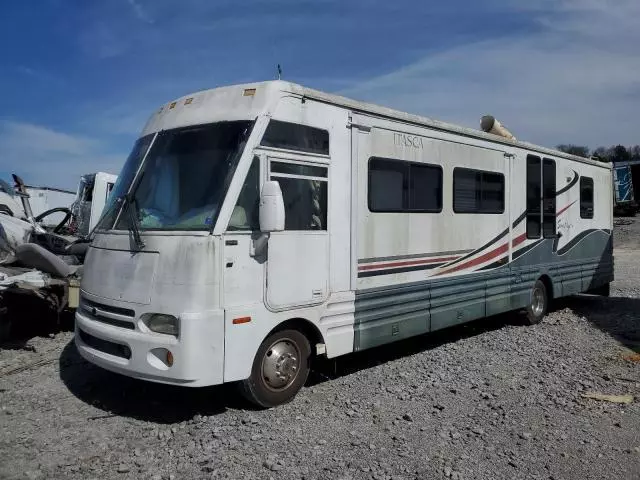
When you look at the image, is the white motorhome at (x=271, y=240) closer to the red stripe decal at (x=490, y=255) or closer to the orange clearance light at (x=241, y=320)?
the orange clearance light at (x=241, y=320)

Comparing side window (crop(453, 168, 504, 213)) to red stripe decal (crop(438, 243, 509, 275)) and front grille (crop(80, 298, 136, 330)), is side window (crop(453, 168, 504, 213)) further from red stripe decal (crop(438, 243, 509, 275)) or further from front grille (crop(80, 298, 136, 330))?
front grille (crop(80, 298, 136, 330))

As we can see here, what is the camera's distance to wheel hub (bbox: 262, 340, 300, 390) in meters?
5.14

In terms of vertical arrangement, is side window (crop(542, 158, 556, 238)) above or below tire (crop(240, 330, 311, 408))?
above

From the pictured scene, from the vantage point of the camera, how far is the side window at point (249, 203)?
485 centimetres

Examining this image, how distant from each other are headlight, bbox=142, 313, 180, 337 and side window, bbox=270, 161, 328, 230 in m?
1.32

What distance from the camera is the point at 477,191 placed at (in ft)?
25.5

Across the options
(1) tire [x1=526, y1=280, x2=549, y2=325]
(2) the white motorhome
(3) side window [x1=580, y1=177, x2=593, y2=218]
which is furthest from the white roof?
(3) side window [x1=580, y1=177, x2=593, y2=218]

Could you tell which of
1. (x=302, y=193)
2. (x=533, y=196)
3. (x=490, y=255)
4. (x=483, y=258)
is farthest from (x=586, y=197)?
(x=302, y=193)

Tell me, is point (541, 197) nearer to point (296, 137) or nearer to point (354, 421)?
point (296, 137)

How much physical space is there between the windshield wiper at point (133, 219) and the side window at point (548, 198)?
6.70 metres

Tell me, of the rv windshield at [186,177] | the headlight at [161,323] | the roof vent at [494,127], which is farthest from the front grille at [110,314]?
the roof vent at [494,127]

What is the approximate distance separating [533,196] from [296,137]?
515 centimetres

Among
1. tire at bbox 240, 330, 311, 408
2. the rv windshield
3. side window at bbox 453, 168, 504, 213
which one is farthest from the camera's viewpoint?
side window at bbox 453, 168, 504, 213

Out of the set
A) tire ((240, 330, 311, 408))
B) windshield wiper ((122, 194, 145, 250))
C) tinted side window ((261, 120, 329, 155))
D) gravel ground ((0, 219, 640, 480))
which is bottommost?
gravel ground ((0, 219, 640, 480))
